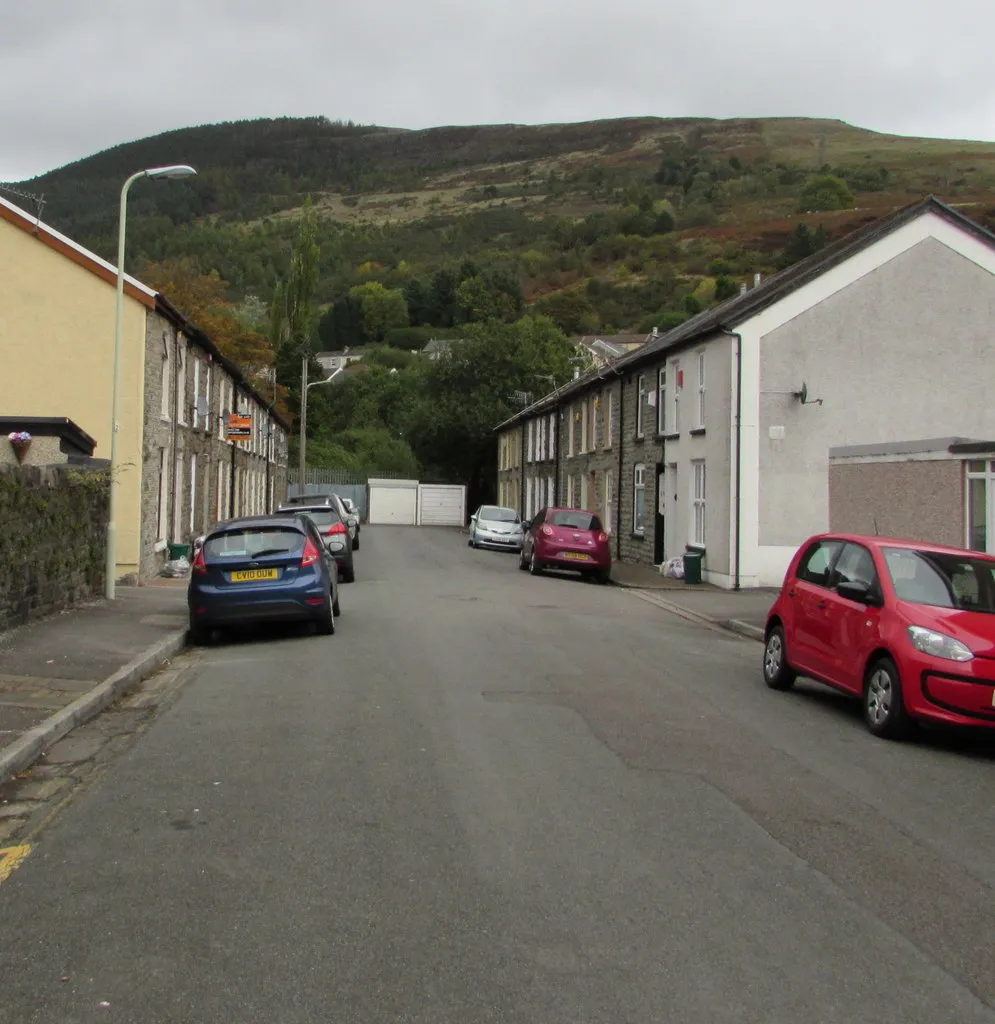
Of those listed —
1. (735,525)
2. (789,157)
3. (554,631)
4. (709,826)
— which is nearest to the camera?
(709,826)

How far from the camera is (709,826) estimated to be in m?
6.13

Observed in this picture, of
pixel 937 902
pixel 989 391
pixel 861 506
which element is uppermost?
pixel 989 391

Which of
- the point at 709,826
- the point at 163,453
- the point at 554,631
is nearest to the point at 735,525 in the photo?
the point at 554,631

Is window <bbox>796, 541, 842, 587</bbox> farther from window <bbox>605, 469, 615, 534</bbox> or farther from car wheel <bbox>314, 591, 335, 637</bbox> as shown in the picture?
window <bbox>605, 469, 615, 534</bbox>

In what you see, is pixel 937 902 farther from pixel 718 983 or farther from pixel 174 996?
pixel 174 996

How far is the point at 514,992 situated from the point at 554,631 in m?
11.4

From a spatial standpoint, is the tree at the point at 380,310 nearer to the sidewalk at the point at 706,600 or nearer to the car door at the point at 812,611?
the sidewalk at the point at 706,600

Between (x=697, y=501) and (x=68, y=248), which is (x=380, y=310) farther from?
(x=68, y=248)

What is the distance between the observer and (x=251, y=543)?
14.3 m

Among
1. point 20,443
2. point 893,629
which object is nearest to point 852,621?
point 893,629

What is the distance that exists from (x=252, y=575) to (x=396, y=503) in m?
49.4

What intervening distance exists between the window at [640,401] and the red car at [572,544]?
426 centimetres

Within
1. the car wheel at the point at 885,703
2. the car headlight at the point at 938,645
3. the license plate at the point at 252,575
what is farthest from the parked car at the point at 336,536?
the car headlight at the point at 938,645

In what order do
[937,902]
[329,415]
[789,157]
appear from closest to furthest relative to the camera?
[937,902] → [329,415] → [789,157]
